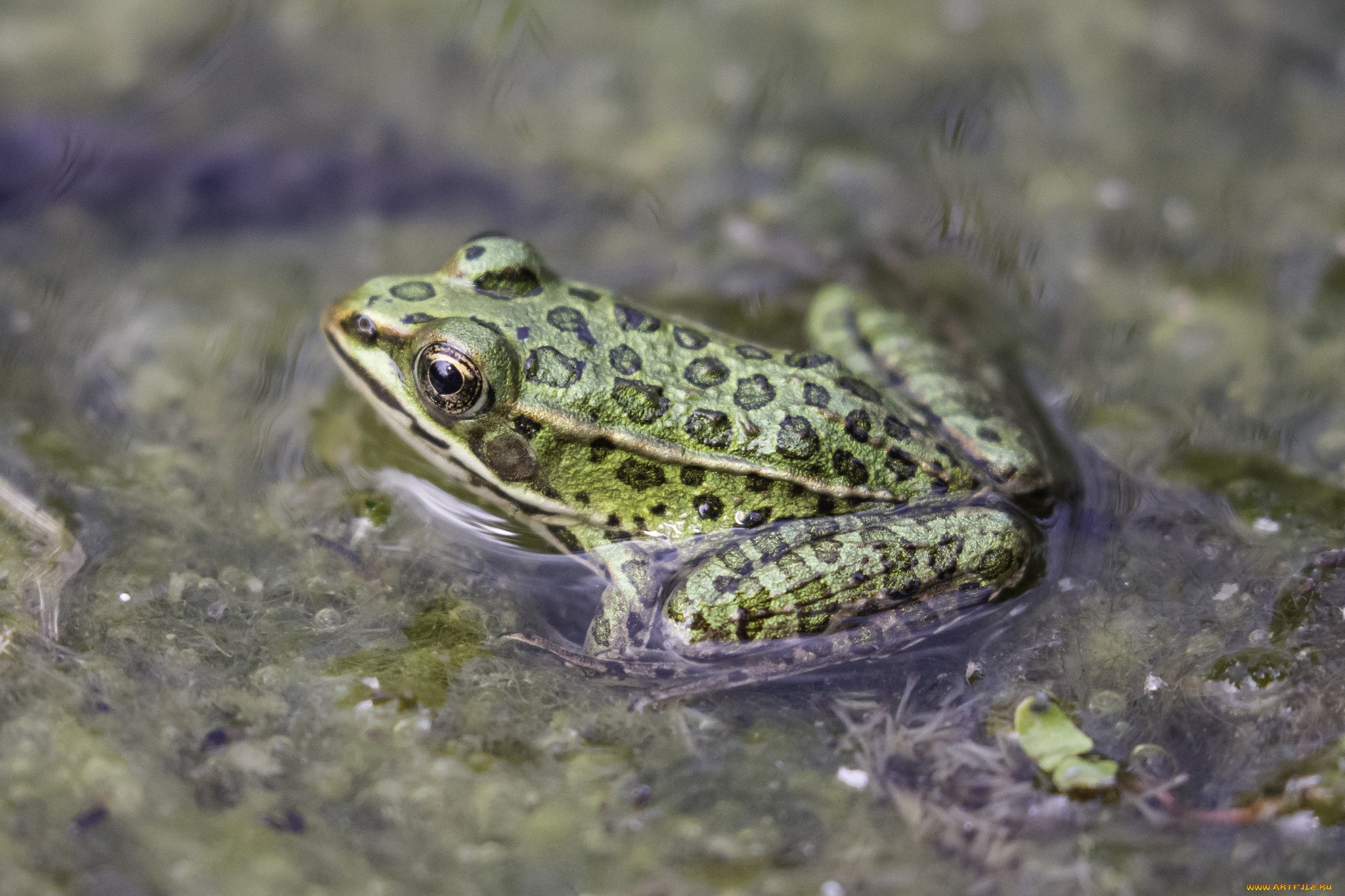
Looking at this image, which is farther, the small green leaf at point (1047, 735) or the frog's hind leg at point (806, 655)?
the frog's hind leg at point (806, 655)

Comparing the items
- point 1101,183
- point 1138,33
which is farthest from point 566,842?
point 1138,33

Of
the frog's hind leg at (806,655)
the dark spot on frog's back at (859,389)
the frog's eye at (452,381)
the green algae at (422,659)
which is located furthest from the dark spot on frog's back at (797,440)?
the green algae at (422,659)

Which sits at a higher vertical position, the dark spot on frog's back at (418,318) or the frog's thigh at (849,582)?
the dark spot on frog's back at (418,318)

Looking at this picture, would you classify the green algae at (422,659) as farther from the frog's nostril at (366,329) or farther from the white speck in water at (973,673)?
the white speck in water at (973,673)

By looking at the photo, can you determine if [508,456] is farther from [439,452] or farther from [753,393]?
[753,393]

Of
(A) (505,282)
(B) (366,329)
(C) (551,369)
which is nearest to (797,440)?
(C) (551,369)

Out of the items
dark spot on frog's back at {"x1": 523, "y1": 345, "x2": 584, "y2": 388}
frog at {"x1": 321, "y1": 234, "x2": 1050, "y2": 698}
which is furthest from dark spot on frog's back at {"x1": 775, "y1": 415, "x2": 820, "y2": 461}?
dark spot on frog's back at {"x1": 523, "y1": 345, "x2": 584, "y2": 388}
